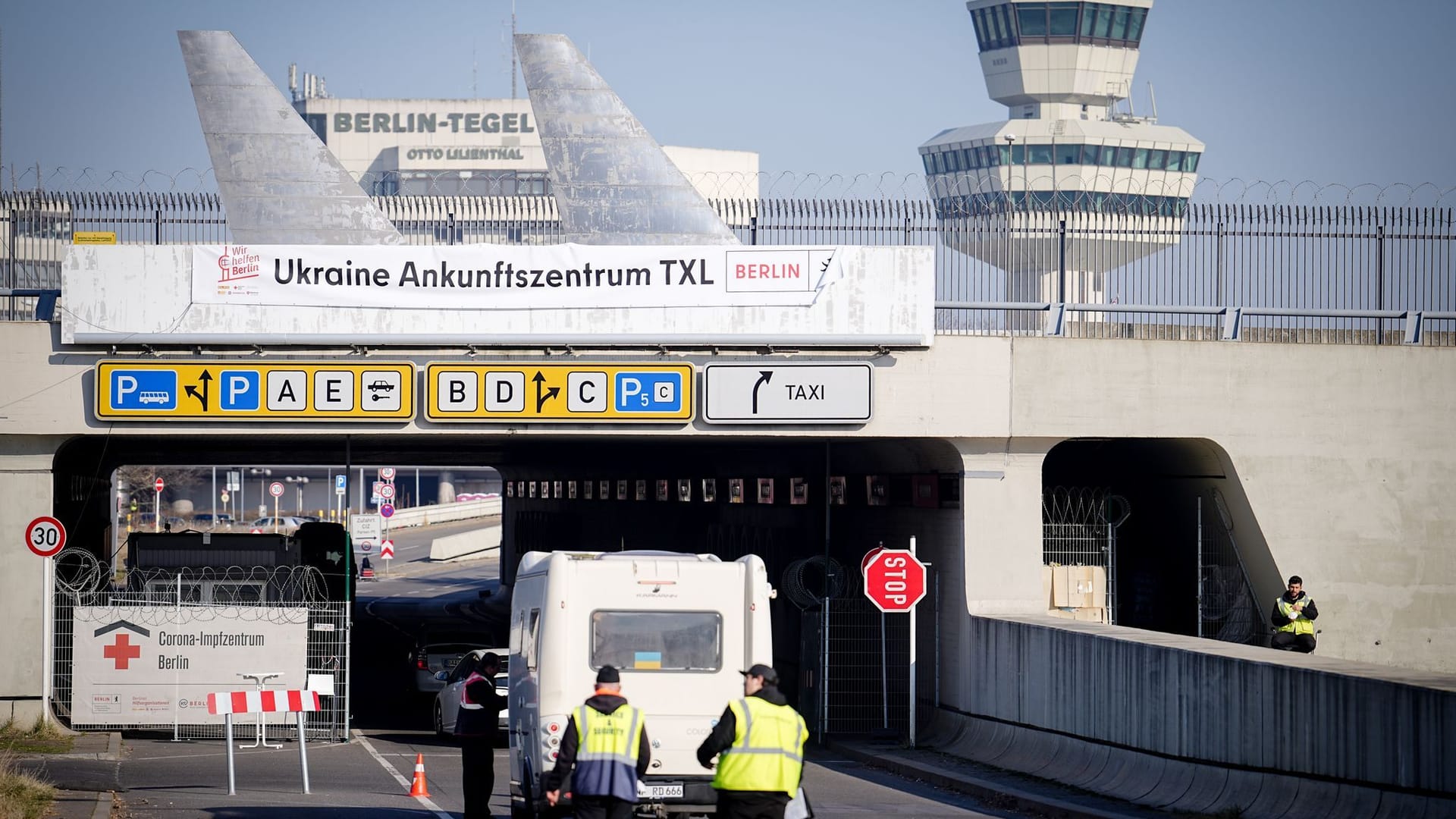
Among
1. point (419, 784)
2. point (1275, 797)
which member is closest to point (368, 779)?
point (419, 784)

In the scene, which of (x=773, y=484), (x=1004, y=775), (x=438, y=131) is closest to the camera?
(x=1004, y=775)

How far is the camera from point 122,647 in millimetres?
22234

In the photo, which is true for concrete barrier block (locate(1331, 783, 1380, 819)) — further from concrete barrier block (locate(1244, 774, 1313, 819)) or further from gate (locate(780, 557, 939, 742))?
gate (locate(780, 557, 939, 742))

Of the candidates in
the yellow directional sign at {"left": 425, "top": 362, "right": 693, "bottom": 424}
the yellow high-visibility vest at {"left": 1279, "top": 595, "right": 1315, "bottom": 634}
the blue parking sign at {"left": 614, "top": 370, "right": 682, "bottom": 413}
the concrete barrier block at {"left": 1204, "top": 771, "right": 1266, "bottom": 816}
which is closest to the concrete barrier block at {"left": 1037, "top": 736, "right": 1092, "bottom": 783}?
the concrete barrier block at {"left": 1204, "top": 771, "right": 1266, "bottom": 816}

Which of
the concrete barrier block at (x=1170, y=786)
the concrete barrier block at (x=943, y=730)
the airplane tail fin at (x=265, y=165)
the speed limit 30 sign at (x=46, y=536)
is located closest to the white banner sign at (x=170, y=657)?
the speed limit 30 sign at (x=46, y=536)

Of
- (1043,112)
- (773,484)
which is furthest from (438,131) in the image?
(773,484)

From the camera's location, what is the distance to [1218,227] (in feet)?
77.0

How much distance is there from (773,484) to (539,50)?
430 inches

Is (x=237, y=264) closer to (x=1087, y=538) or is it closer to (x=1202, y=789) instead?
(x=1087, y=538)

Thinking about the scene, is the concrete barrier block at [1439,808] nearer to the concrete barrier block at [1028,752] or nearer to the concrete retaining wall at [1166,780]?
the concrete retaining wall at [1166,780]

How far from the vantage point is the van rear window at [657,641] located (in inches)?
569

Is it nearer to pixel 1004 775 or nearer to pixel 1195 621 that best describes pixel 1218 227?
pixel 1195 621

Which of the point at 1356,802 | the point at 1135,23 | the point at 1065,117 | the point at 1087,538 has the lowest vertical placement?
the point at 1356,802

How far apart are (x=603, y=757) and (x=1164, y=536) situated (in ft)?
56.1
